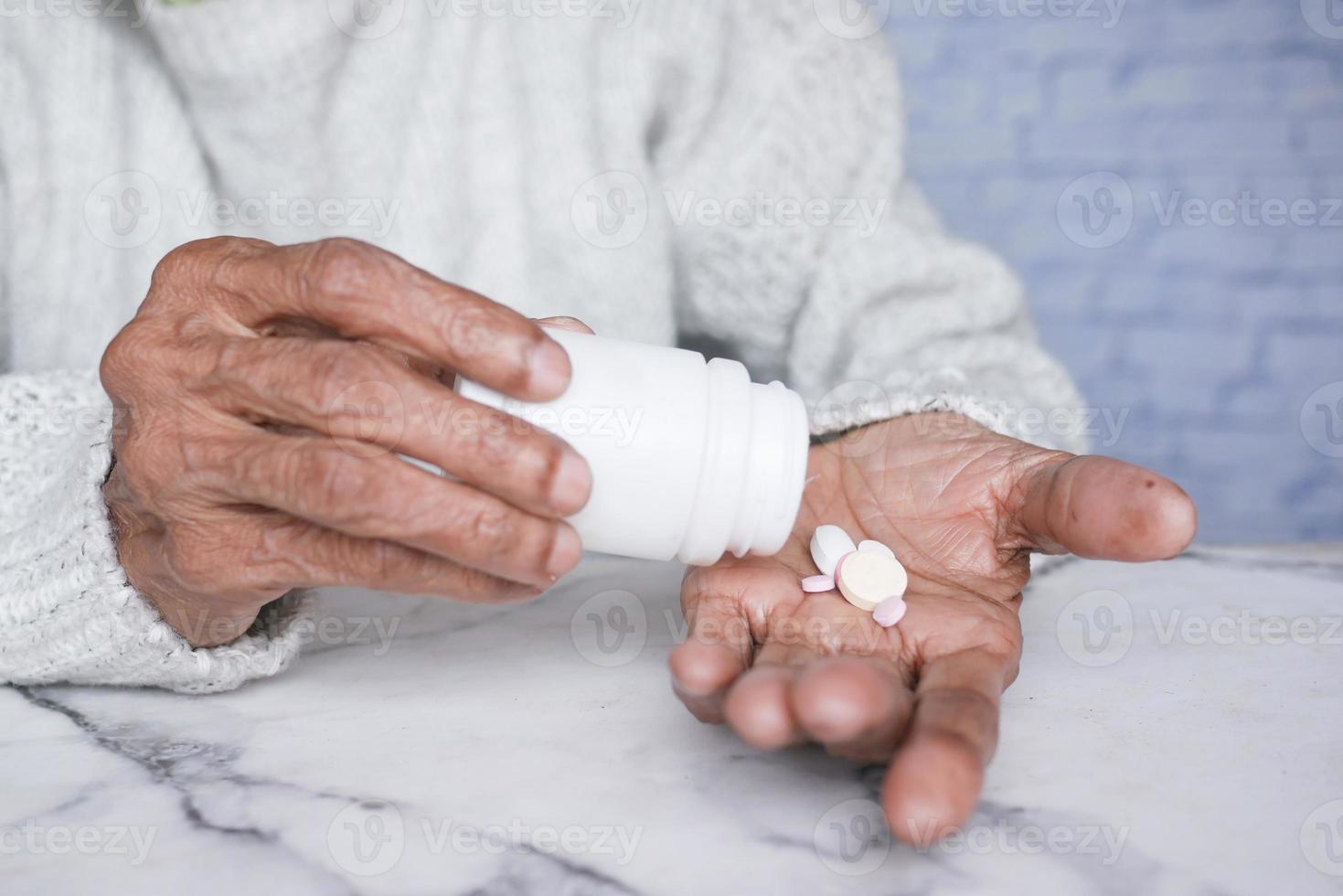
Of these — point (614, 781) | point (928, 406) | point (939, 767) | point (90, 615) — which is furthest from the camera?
point (928, 406)

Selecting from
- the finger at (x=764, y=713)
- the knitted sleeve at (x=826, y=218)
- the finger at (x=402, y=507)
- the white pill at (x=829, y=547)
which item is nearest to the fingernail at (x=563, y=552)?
the finger at (x=402, y=507)

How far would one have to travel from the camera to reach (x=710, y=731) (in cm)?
61

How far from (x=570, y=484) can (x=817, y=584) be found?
227 millimetres

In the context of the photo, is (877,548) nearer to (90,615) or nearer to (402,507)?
(402,507)

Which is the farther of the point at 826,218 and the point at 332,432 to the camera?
the point at 826,218

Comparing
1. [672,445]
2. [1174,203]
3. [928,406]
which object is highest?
[1174,203]

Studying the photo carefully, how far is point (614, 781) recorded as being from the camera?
55 centimetres

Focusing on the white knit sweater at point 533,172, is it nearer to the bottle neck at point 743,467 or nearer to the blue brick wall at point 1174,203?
the bottle neck at point 743,467

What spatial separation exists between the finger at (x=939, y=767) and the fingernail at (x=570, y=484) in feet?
0.66

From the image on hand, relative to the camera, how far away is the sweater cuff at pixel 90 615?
2.13 ft

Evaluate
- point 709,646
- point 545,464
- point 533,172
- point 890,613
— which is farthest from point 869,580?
point 533,172

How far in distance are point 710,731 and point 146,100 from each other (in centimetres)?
82

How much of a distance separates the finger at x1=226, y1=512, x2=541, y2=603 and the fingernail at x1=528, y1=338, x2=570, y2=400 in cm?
12

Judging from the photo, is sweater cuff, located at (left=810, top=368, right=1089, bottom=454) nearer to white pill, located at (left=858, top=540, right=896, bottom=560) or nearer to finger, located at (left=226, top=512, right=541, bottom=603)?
white pill, located at (left=858, top=540, right=896, bottom=560)
